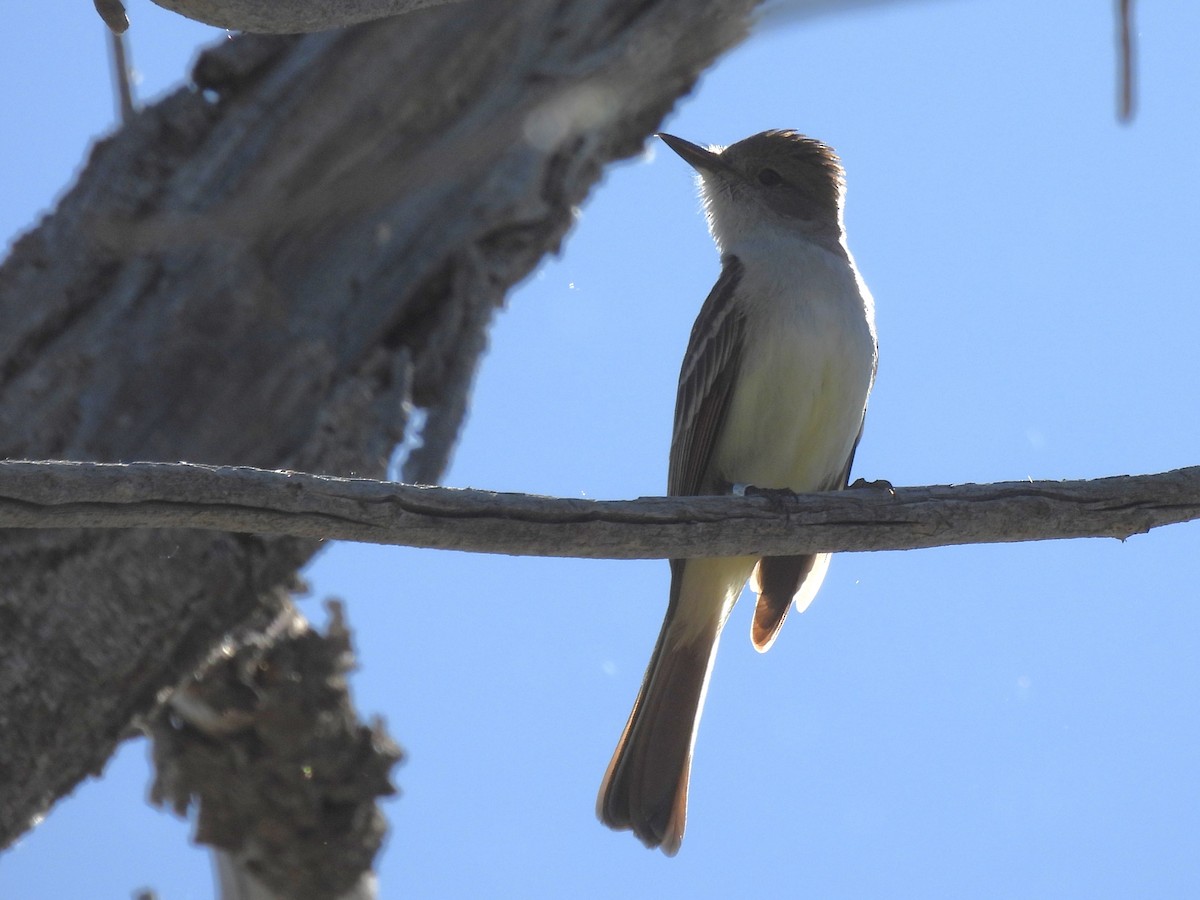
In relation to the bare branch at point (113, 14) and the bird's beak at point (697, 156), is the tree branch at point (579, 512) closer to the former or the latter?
the bare branch at point (113, 14)

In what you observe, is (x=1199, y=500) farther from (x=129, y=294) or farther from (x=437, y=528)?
(x=129, y=294)

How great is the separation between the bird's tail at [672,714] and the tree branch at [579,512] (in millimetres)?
1603

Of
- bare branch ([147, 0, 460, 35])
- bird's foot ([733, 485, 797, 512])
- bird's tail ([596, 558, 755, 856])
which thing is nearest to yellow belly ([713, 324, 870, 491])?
bird's tail ([596, 558, 755, 856])

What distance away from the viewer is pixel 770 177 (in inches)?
258

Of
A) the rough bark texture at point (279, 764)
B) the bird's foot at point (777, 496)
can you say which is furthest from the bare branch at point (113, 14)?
the rough bark texture at point (279, 764)

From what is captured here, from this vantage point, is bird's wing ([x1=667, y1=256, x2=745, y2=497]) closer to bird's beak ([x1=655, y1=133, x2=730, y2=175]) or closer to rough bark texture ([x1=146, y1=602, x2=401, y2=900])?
bird's beak ([x1=655, y1=133, x2=730, y2=175])

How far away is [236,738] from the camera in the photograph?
6145 mm

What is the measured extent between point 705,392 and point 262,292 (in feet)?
7.10

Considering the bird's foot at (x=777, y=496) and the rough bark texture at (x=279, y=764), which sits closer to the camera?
the bird's foot at (x=777, y=496)

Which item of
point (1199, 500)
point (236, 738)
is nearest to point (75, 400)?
point (236, 738)

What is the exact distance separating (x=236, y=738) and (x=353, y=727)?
51cm

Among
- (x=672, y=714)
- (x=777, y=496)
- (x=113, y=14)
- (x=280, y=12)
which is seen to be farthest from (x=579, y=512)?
(x=672, y=714)

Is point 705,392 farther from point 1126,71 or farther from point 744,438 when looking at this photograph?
point 1126,71

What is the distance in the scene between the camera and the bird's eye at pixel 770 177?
Result: 21.5 feet
